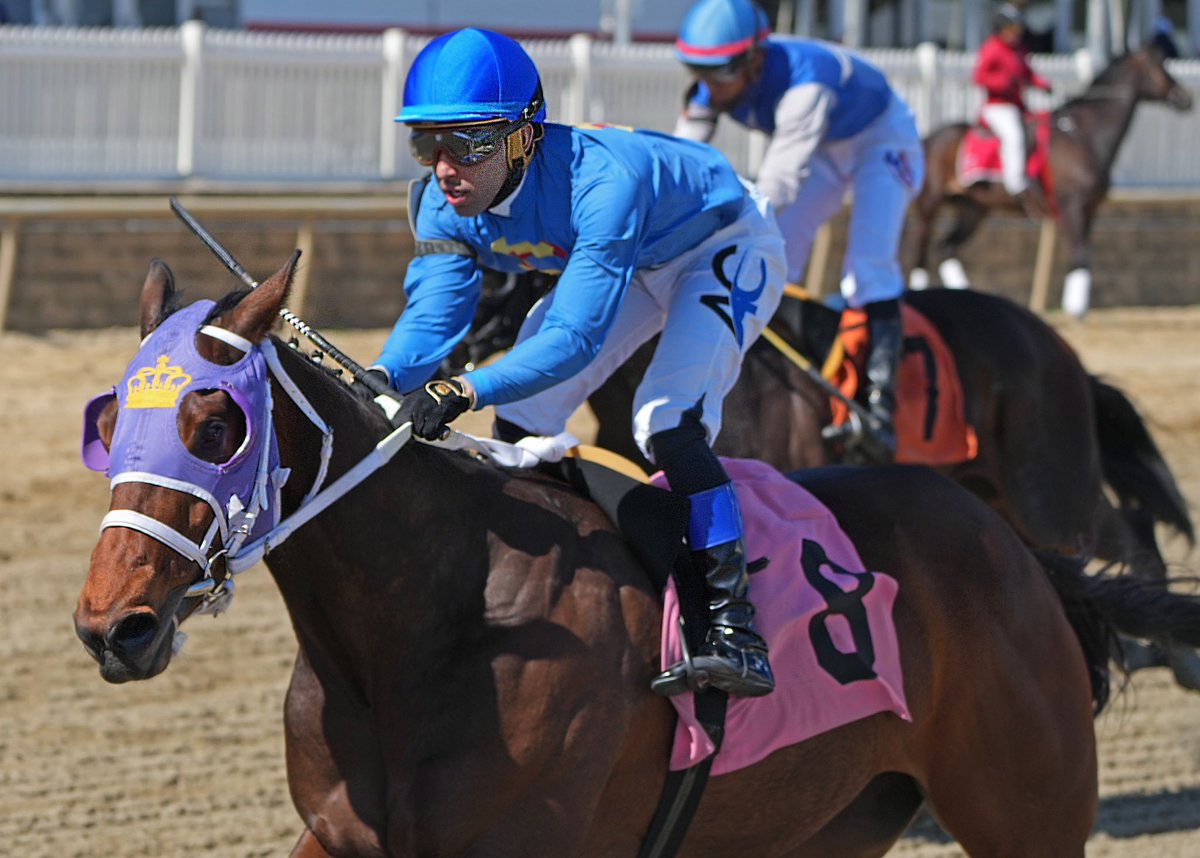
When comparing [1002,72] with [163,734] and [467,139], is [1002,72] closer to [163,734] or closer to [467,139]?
[163,734]

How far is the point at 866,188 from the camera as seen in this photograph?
6.43 m

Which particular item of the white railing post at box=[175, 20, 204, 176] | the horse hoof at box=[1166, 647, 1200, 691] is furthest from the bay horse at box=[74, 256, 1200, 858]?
the white railing post at box=[175, 20, 204, 176]

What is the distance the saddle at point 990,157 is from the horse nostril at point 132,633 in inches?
440

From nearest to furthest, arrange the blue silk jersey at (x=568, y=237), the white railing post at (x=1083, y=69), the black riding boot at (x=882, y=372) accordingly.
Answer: the blue silk jersey at (x=568, y=237), the black riding boot at (x=882, y=372), the white railing post at (x=1083, y=69)

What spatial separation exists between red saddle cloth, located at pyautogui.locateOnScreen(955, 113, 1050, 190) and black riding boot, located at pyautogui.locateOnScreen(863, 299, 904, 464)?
24.0ft

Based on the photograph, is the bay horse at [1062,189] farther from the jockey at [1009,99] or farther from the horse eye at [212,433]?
the horse eye at [212,433]

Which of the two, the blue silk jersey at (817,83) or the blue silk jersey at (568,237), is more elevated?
the blue silk jersey at (817,83)

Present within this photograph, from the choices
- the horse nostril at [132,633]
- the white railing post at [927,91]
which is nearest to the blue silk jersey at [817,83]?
the horse nostril at [132,633]

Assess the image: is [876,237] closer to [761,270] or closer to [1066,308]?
[761,270]

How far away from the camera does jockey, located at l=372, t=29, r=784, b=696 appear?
3201 mm

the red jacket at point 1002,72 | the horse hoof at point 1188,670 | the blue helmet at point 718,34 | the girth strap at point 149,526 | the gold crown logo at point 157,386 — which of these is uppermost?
the blue helmet at point 718,34

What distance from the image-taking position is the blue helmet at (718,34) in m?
5.74

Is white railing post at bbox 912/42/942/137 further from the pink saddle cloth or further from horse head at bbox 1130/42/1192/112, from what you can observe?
the pink saddle cloth

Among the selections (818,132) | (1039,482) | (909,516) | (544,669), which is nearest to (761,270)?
(909,516)
